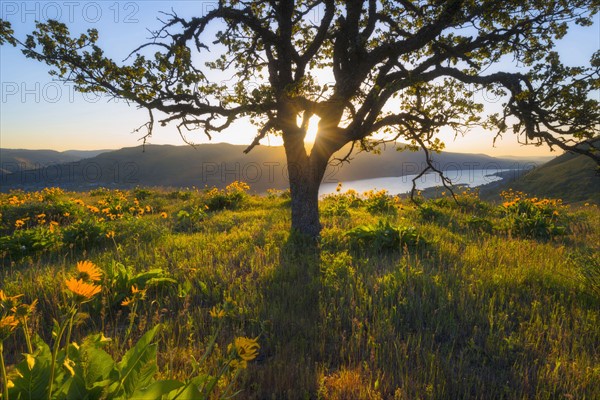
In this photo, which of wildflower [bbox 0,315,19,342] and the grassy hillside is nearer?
wildflower [bbox 0,315,19,342]

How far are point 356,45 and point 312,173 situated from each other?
3.14 meters

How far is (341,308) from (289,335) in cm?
84

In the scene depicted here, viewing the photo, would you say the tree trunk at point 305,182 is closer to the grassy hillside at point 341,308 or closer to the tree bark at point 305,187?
the tree bark at point 305,187

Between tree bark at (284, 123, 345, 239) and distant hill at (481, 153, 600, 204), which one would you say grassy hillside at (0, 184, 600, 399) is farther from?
distant hill at (481, 153, 600, 204)

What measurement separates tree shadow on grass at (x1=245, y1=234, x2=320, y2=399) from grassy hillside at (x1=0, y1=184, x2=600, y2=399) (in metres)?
0.02

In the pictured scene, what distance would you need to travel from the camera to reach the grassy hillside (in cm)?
291

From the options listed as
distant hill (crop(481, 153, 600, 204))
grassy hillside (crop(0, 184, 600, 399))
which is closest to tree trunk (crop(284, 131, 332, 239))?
grassy hillside (crop(0, 184, 600, 399))

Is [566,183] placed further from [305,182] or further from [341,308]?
[341,308]

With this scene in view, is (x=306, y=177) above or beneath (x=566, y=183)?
above

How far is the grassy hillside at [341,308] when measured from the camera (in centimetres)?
291

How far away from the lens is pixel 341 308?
418 cm

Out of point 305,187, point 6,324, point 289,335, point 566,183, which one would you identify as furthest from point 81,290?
point 566,183

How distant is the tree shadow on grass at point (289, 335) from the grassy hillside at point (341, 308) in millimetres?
18

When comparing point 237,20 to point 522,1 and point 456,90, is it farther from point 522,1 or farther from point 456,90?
point 522,1
